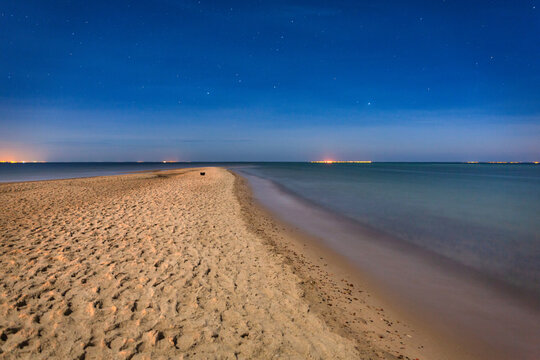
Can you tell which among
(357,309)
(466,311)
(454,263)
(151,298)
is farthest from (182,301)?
(454,263)

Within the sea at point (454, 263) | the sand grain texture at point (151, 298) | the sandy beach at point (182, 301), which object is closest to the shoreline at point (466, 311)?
the sea at point (454, 263)

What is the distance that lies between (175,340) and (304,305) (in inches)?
95.9

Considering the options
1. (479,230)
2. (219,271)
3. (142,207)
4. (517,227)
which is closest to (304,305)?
(219,271)

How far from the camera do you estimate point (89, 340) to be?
3.72 m

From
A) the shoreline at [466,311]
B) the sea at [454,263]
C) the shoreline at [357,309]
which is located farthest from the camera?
the sea at [454,263]

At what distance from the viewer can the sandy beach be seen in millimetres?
3719

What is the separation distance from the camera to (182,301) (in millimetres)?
4797

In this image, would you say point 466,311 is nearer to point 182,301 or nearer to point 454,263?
point 454,263

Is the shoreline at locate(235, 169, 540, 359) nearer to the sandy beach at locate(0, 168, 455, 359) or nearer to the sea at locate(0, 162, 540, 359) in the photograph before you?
the sea at locate(0, 162, 540, 359)

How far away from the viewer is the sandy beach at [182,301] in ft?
12.2

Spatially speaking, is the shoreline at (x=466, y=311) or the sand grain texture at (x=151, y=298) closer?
the sand grain texture at (x=151, y=298)

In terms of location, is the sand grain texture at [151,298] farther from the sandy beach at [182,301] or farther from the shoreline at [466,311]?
the shoreline at [466,311]

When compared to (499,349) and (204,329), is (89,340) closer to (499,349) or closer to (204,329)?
(204,329)

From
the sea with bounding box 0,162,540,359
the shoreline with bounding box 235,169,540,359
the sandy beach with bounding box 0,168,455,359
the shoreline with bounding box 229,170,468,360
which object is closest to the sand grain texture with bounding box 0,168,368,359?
the sandy beach with bounding box 0,168,455,359
